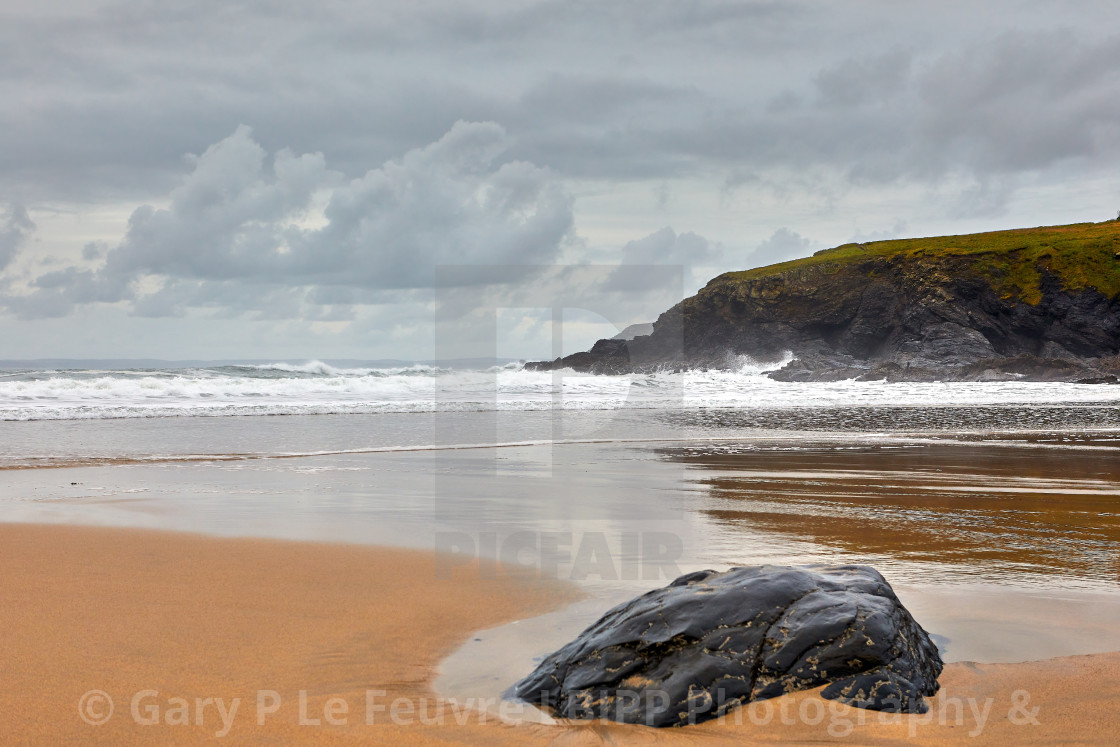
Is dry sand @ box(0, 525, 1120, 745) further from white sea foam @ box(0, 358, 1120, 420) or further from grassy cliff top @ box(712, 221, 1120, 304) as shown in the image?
grassy cliff top @ box(712, 221, 1120, 304)

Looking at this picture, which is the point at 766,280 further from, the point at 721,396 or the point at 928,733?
the point at 928,733

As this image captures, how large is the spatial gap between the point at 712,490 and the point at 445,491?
284 cm

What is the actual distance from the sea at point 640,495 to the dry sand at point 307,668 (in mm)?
308

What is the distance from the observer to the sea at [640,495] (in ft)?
13.6

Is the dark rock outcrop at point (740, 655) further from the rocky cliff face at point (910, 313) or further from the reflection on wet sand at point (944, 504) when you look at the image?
the rocky cliff face at point (910, 313)

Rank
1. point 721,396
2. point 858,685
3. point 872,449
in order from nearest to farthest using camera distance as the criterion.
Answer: point 858,685, point 872,449, point 721,396

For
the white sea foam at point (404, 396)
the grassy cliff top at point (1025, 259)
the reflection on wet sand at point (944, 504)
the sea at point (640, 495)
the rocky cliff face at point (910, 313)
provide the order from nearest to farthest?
the sea at point (640, 495) < the reflection on wet sand at point (944, 504) < the white sea foam at point (404, 396) < the rocky cliff face at point (910, 313) < the grassy cliff top at point (1025, 259)

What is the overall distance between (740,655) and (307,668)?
180 centimetres

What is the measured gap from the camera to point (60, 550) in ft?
17.4

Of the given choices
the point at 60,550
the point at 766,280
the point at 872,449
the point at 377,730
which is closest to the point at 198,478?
the point at 60,550

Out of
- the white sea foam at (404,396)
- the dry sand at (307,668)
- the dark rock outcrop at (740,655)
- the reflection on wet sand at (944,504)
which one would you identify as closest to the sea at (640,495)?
the reflection on wet sand at (944,504)

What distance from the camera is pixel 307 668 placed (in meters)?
3.25

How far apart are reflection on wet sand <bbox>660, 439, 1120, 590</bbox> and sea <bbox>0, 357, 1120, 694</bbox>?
33mm

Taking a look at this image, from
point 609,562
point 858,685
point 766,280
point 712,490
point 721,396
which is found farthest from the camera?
point 766,280
